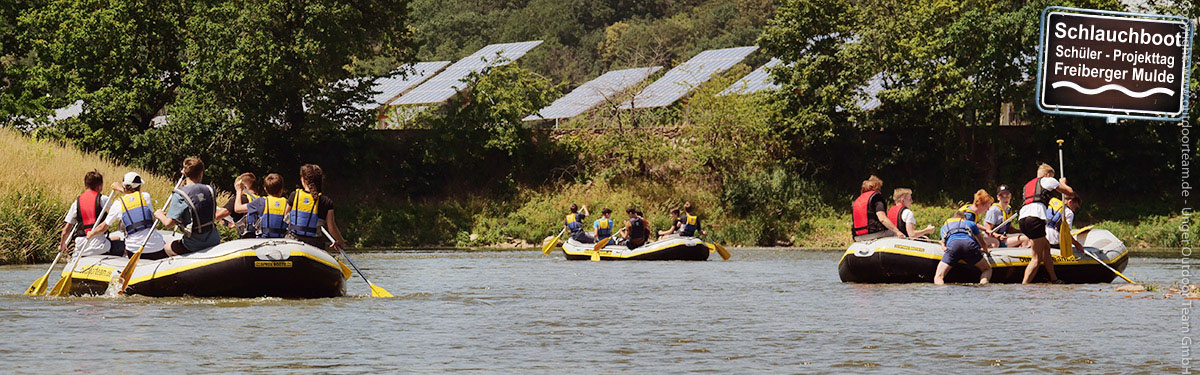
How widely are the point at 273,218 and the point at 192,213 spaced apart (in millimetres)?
829

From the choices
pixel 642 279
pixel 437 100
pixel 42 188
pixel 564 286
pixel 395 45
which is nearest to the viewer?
pixel 564 286

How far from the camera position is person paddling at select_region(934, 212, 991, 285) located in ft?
63.0

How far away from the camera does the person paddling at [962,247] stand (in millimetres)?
19188

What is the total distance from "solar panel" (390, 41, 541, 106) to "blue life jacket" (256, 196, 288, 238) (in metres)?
36.5

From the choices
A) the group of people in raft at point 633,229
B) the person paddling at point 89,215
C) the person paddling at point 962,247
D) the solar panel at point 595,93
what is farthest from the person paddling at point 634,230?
the solar panel at point 595,93

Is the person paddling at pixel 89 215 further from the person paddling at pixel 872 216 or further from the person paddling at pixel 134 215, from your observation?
the person paddling at pixel 872 216

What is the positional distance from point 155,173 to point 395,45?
24.9ft

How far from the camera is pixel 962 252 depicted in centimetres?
1923

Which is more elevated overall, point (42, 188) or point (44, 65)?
point (44, 65)

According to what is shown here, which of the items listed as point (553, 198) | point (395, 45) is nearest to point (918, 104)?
point (553, 198)

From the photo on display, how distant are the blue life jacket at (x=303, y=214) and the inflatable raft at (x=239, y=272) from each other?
30 cm

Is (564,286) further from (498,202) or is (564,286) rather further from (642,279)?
(498,202)

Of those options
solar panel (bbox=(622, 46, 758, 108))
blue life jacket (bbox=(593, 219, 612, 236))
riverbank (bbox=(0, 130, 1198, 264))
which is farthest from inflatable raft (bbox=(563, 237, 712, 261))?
solar panel (bbox=(622, 46, 758, 108))

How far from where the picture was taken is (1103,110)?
10.8 metres
